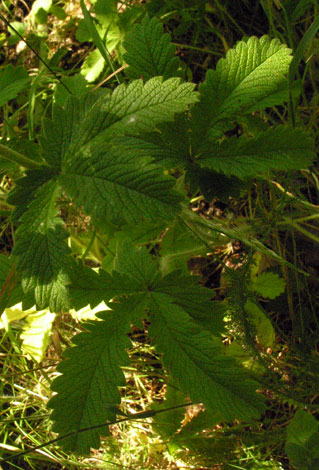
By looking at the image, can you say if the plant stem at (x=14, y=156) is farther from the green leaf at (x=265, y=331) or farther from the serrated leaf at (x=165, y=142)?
the green leaf at (x=265, y=331)

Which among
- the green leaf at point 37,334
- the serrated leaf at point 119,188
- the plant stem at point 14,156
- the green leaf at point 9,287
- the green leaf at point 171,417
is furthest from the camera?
the green leaf at point 37,334

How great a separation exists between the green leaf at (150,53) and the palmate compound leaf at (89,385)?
763 mm

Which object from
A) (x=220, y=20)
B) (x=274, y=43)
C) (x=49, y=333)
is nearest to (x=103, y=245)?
(x=49, y=333)

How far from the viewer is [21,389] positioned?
2111 millimetres

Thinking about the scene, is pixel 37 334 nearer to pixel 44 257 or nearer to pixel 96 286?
Result: pixel 96 286

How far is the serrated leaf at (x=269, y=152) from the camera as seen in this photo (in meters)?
1.38

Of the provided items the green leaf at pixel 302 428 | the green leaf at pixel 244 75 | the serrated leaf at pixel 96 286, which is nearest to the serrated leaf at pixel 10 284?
the serrated leaf at pixel 96 286

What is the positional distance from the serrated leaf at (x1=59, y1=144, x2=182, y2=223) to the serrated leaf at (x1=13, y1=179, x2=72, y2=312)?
102 millimetres

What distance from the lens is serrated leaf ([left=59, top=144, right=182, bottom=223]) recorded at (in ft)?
3.61

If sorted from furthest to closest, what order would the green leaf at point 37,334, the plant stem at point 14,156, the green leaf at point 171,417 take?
1. the green leaf at point 37,334
2. the green leaf at point 171,417
3. the plant stem at point 14,156

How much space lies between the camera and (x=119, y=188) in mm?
1125

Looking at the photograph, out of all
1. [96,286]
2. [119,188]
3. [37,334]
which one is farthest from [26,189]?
[37,334]

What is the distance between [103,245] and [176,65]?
2.74 feet

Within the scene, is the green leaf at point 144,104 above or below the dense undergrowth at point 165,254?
above
